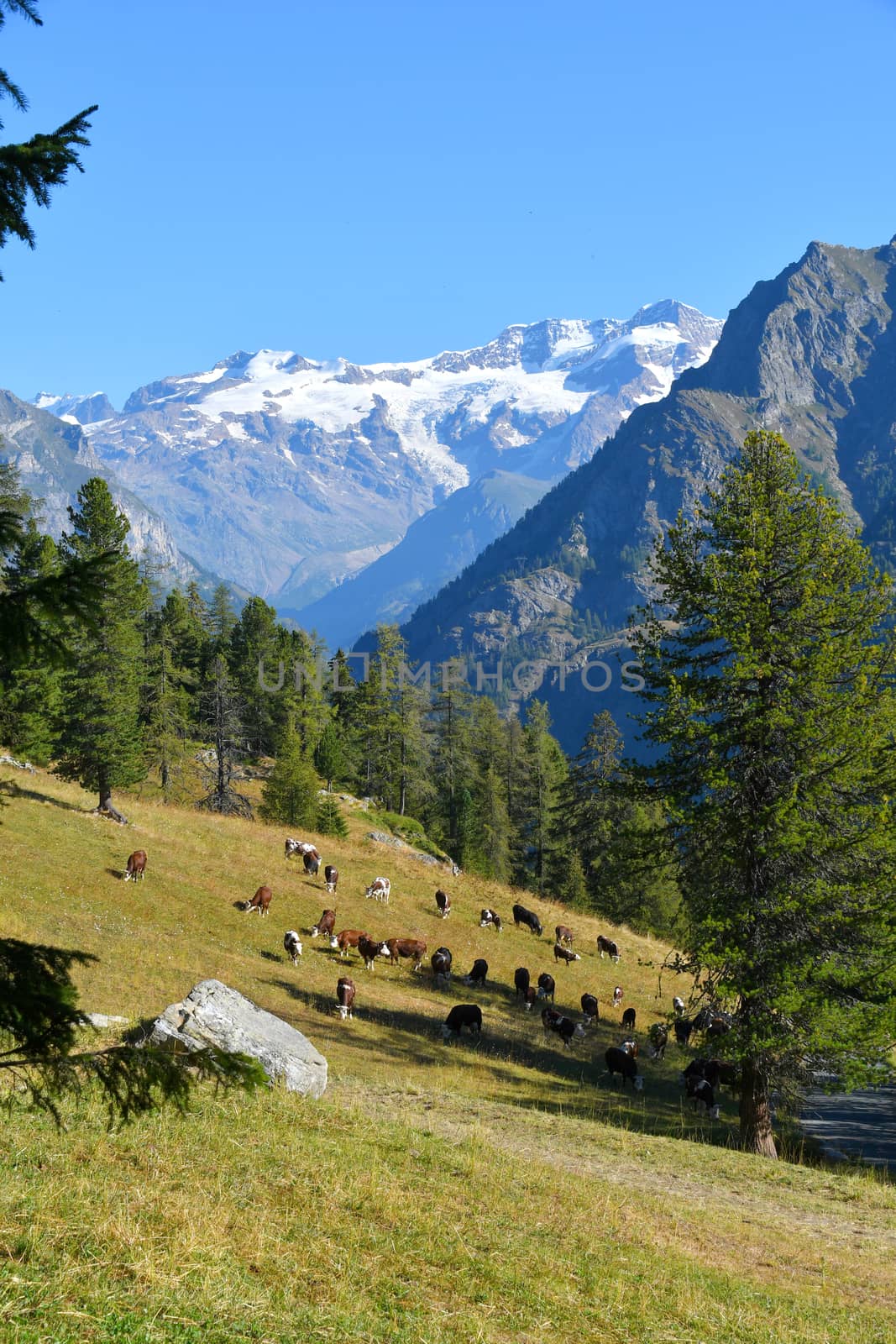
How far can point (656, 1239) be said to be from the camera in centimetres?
A: 1270

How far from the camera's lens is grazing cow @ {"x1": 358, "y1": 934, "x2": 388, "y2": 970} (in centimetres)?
3341

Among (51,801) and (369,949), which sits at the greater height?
(51,801)

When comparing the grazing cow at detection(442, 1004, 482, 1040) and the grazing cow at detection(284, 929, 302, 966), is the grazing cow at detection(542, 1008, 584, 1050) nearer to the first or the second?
the grazing cow at detection(442, 1004, 482, 1040)

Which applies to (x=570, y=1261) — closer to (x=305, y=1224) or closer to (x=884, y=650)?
(x=305, y=1224)

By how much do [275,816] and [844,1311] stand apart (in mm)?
49634

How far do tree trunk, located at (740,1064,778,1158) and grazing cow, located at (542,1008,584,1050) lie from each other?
34.3 ft

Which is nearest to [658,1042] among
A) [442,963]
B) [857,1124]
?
[857,1124]

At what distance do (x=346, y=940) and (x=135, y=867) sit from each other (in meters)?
7.71

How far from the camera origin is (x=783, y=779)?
21.8 meters

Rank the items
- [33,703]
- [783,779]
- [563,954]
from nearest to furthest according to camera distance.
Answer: [783,779] → [563,954] → [33,703]

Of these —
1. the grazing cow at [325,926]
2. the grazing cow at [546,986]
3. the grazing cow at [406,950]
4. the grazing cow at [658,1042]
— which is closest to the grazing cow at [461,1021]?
the grazing cow at [658,1042]

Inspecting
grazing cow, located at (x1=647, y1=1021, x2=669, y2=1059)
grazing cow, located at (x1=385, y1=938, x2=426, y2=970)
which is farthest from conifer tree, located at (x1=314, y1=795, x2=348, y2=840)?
grazing cow, located at (x1=647, y1=1021, x2=669, y2=1059)

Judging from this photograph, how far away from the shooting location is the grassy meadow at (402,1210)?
27.8 feet

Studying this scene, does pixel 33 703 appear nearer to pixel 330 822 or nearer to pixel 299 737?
pixel 330 822
